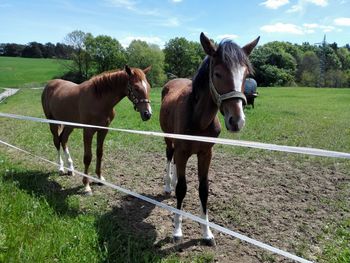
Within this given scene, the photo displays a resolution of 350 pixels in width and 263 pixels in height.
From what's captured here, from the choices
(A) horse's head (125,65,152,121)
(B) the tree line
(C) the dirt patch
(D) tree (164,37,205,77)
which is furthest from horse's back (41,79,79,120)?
(D) tree (164,37,205,77)

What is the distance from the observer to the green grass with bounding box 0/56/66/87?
190 feet

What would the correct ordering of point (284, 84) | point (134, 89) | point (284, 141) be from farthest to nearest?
1. point (284, 84)
2. point (284, 141)
3. point (134, 89)

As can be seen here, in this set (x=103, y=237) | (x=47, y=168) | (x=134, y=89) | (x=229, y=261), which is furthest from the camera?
(x=47, y=168)

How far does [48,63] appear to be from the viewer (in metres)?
79.8

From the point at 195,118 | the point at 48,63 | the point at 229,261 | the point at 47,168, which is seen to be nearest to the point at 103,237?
the point at 229,261

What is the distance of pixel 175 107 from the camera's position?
4.63 m

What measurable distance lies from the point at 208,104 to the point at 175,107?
3.15 ft

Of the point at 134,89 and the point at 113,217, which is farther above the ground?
the point at 134,89

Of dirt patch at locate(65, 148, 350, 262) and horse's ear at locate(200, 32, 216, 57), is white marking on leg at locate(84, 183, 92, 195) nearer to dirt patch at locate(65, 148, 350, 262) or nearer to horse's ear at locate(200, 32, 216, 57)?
dirt patch at locate(65, 148, 350, 262)

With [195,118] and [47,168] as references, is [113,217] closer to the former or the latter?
[195,118]

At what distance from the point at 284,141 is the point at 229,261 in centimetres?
698

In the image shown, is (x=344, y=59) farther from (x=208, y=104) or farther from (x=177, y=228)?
(x=177, y=228)

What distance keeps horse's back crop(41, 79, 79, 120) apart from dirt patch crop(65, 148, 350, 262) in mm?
1498

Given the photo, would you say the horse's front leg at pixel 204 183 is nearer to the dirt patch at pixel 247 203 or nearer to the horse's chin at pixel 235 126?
the dirt patch at pixel 247 203
